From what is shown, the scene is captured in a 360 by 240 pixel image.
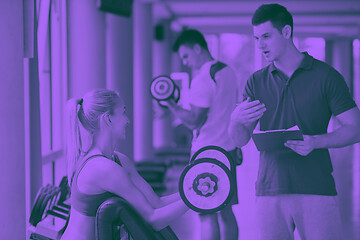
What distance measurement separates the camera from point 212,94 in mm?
2803

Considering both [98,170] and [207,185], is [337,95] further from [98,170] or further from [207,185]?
[98,170]

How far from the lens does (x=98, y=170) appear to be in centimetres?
176

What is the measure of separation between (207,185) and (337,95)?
65 centimetres

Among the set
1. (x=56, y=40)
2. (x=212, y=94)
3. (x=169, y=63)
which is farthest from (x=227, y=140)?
(x=169, y=63)

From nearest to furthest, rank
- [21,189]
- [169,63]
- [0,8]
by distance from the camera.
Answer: [0,8]
[21,189]
[169,63]

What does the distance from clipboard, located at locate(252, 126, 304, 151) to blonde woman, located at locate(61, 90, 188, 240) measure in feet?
1.39

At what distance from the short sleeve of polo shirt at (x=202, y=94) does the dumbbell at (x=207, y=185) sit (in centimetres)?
Answer: 112

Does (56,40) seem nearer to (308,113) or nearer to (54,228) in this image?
(54,228)

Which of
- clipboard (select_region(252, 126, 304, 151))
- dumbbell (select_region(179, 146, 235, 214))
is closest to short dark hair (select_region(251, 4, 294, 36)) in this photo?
clipboard (select_region(252, 126, 304, 151))

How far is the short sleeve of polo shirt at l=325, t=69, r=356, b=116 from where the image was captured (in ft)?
6.13

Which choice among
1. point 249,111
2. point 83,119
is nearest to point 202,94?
point 249,111

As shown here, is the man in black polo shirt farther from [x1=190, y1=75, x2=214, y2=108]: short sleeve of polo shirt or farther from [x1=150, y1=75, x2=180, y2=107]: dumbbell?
[x1=150, y1=75, x2=180, y2=107]: dumbbell

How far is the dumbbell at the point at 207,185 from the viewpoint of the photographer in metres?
1.68

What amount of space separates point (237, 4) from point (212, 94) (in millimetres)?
6541
